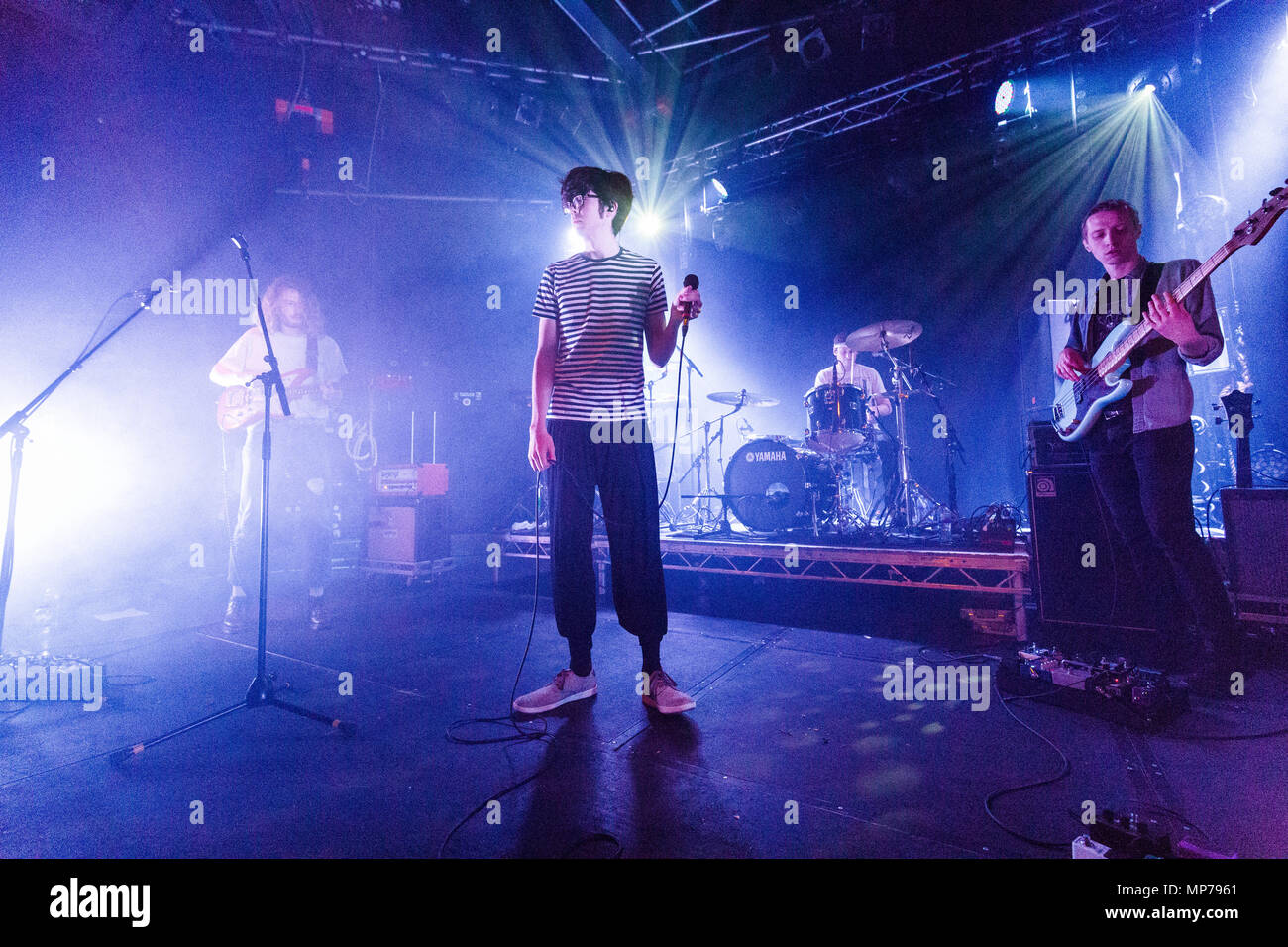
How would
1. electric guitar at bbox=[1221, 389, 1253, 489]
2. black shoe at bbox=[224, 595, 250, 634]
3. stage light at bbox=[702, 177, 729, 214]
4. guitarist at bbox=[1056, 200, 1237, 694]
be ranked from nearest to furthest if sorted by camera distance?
guitarist at bbox=[1056, 200, 1237, 694] → electric guitar at bbox=[1221, 389, 1253, 489] → black shoe at bbox=[224, 595, 250, 634] → stage light at bbox=[702, 177, 729, 214]

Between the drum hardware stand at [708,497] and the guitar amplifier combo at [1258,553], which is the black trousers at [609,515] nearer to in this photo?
the drum hardware stand at [708,497]

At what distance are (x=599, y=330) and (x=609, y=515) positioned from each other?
0.83 metres

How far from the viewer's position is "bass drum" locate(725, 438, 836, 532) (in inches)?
215

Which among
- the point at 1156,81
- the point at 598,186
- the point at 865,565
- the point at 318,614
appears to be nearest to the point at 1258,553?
the point at 865,565

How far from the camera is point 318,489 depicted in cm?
454

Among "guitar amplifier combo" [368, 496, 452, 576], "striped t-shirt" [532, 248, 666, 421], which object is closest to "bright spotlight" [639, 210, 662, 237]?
"guitar amplifier combo" [368, 496, 452, 576]

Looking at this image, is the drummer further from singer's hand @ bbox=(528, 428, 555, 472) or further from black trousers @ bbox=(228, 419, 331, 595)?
black trousers @ bbox=(228, 419, 331, 595)

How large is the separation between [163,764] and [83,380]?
4.97 meters

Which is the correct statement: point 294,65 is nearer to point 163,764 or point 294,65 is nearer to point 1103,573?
point 163,764

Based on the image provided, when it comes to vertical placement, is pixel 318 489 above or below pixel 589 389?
below

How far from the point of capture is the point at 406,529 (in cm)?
585

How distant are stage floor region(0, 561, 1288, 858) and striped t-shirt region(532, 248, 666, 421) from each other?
1.42 meters

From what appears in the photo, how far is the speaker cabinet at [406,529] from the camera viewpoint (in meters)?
5.81
